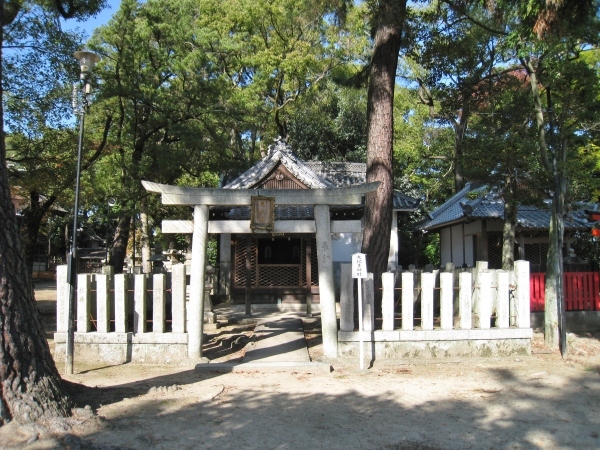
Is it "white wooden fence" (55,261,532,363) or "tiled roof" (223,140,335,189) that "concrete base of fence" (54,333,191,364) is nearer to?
"white wooden fence" (55,261,532,363)

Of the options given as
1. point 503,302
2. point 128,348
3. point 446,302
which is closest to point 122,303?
→ point 128,348

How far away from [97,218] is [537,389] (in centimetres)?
3026

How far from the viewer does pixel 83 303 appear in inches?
356

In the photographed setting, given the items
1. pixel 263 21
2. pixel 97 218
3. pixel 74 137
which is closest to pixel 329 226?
pixel 74 137

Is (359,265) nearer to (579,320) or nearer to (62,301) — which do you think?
(62,301)

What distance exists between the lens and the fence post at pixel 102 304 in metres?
9.02

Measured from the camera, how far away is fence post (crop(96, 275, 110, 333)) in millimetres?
9023

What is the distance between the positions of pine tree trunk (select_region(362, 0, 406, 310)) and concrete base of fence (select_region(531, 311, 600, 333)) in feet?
15.1

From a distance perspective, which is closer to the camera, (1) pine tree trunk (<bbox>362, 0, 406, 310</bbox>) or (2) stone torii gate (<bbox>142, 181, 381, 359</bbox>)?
(2) stone torii gate (<bbox>142, 181, 381, 359</bbox>)

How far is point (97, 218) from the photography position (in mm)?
32625

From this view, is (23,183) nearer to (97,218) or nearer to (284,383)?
(284,383)

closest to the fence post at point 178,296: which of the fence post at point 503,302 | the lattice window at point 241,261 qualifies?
the fence post at point 503,302

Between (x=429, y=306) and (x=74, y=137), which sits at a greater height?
(x=74, y=137)

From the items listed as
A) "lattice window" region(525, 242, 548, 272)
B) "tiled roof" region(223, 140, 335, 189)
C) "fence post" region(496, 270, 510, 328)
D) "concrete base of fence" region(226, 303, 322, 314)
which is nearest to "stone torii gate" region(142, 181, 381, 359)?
"fence post" region(496, 270, 510, 328)
